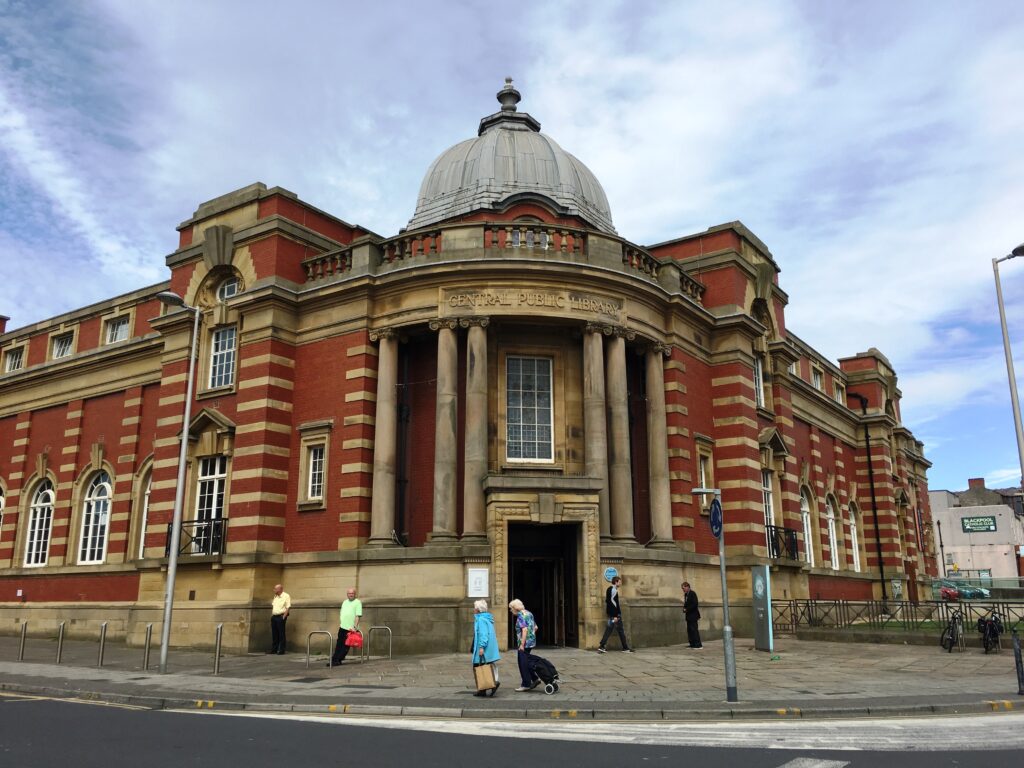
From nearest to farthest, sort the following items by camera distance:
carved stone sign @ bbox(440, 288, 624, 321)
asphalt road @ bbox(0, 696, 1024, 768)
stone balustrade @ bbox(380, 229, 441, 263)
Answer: asphalt road @ bbox(0, 696, 1024, 768) → carved stone sign @ bbox(440, 288, 624, 321) → stone balustrade @ bbox(380, 229, 441, 263)

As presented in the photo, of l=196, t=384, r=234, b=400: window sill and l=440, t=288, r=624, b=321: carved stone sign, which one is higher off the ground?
l=440, t=288, r=624, b=321: carved stone sign

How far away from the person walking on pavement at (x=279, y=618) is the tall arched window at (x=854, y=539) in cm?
2969

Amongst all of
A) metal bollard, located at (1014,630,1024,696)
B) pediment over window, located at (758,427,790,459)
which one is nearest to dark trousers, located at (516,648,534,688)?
metal bollard, located at (1014,630,1024,696)

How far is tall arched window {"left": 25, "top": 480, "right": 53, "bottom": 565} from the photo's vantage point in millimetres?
33219

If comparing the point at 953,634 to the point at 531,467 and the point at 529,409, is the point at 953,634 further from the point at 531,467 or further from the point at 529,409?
the point at 529,409

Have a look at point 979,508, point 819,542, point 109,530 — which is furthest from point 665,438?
point 979,508

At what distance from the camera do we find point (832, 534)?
39250mm

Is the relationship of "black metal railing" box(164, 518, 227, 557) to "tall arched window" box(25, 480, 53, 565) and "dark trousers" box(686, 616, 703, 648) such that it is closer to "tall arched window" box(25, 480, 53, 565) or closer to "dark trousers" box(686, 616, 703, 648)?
"tall arched window" box(25, 480, 53, 565)

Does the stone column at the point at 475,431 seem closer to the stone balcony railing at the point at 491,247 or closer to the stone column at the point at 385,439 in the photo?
the stone column at the point at 385,439

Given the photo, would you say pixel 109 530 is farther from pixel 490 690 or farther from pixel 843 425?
pixel 843 425

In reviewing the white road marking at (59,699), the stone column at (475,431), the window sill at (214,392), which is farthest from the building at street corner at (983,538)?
the white road marking at (59,699)

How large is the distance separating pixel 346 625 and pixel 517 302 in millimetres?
9340

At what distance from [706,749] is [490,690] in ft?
16.9

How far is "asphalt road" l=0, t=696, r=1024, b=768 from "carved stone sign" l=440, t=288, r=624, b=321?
12.9 m
